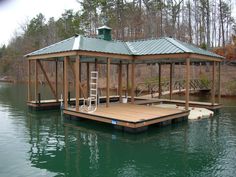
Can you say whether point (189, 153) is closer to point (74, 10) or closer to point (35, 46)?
point (74, 10)

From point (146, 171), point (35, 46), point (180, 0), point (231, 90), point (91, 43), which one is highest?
point (180, 0)

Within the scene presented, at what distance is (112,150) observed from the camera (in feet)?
24.7

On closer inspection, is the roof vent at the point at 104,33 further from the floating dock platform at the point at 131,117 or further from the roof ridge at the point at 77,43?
the floating dock platform at the point at 131,117

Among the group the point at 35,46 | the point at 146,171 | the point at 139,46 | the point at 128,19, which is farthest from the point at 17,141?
the point at 35,46

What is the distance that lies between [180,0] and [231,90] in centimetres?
1457

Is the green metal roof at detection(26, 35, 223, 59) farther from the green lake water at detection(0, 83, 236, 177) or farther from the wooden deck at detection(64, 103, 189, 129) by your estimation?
the green lake water at detection(0, 83, 236, 177)

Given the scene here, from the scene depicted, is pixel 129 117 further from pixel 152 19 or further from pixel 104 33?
pixel 152 19

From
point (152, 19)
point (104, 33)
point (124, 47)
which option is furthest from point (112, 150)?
point (152, 19)

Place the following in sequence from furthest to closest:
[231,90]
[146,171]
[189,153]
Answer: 1. [231,90]
2. [189,153]
3. [146,171]

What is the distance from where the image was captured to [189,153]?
724 centimetres

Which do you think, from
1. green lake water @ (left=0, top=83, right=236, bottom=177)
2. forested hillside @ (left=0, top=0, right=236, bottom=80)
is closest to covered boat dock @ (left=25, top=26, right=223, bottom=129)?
green lake water @ (left=0, top=83, right=236, bottom=177)

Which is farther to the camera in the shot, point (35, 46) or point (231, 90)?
point (35, 46)

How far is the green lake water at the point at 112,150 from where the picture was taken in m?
5.91

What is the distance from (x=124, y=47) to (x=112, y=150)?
809 cm
